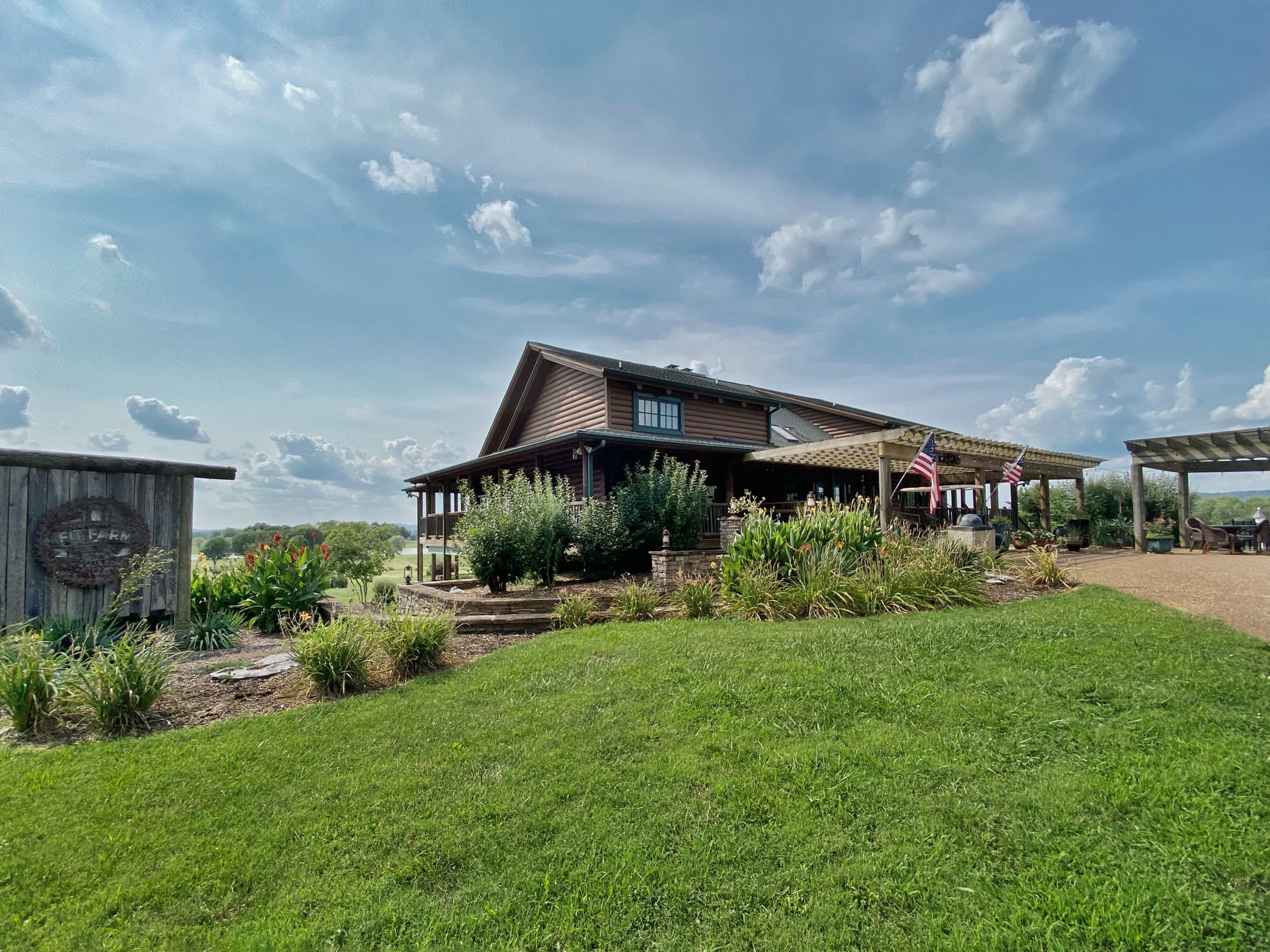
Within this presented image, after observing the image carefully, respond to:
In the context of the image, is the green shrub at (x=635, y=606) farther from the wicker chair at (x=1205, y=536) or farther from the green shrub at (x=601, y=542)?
the wicker chair at (x=1205, y=536)

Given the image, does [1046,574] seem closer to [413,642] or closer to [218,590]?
[413,642]

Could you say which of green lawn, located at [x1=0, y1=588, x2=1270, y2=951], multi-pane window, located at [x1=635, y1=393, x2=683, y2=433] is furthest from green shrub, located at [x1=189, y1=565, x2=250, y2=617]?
multi-pane window, located at [x1=635, y1=393, x2=683, y2=433]

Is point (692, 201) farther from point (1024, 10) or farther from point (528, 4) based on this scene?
point (1024, 10)

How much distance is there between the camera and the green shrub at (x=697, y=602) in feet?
25.4

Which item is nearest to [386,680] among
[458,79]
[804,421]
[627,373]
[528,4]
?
[458,79]

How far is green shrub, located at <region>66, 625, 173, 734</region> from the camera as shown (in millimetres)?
4426

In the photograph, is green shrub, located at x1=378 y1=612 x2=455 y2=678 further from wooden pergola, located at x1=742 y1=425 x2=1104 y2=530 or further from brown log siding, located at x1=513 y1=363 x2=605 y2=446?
brown log siding, located at x1=513 y1=363 x2=605 y2=446

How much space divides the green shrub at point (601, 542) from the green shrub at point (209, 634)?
5802 mm

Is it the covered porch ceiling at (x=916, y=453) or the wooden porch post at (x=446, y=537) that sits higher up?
the covered porch ceiling at (x=916, y=453)

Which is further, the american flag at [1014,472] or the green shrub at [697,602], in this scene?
the american flag at [1014,472]

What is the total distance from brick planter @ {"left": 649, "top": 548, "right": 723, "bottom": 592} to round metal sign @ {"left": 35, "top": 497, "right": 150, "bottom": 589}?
23.4 ft

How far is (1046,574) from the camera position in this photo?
9383 mm

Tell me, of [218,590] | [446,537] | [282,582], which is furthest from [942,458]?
[218,590]

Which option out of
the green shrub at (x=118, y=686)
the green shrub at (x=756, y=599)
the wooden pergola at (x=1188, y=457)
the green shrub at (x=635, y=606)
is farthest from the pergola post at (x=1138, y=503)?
the green shrub at (x=118, y=686)
